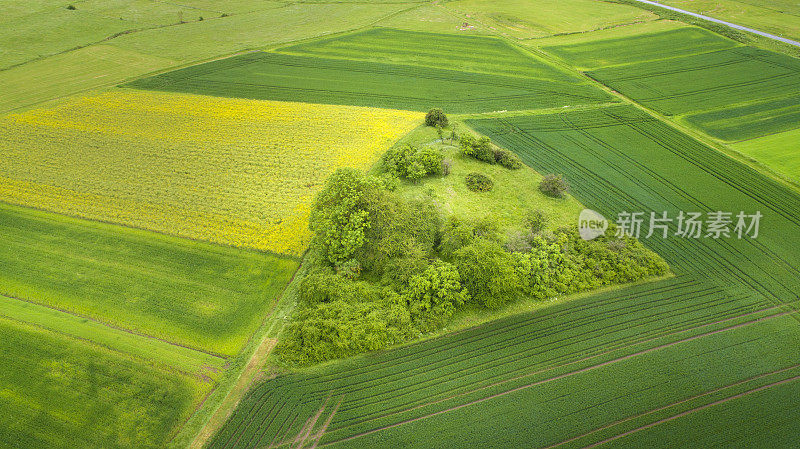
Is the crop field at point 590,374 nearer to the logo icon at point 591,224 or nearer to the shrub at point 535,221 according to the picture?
the logo icon at point 591,224

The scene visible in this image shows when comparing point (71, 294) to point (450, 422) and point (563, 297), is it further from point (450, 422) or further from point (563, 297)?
point (563, 297)

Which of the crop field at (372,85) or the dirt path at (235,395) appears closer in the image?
the dirt path at (235,395)

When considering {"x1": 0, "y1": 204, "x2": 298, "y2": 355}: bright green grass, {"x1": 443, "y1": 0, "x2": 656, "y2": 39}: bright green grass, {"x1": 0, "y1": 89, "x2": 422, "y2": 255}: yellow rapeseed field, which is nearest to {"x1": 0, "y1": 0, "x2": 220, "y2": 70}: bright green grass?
{"x1": 0, "y1": 89, "x2": 422, "y2": 255}: yellow rapeseed field

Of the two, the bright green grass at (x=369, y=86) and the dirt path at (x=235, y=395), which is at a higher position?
the bright green grass at (x=369, y=86)

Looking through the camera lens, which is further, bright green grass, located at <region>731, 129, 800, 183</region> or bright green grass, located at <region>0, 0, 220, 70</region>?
bright green grass, located at <region>0, 0, 220, 70</region>

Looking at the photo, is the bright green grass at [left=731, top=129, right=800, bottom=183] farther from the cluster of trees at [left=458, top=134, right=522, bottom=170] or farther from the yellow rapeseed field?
the yellow rapeseed field

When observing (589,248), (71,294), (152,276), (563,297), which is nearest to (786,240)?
(589,248)

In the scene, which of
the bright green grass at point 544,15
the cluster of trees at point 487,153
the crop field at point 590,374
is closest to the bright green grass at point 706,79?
the bright green grass at point 544,15
